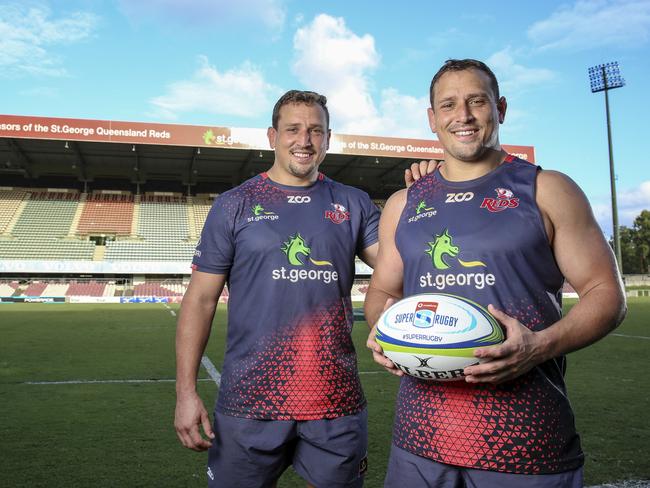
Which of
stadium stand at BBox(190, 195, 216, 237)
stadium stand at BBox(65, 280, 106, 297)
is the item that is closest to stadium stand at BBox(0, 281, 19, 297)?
stadium stand at BBox(65, 280, 106, 297)

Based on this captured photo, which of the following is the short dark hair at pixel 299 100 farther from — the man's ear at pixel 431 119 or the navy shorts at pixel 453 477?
the navy shorts at pixel 453 477

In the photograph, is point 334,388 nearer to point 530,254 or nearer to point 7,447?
point 530,254

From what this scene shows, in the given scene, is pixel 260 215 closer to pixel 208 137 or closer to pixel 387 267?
pixel 387 267

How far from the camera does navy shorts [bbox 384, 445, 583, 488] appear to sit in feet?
5.99

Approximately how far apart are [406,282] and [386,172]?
122 ft

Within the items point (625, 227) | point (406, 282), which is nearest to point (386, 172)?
point (406, 282)

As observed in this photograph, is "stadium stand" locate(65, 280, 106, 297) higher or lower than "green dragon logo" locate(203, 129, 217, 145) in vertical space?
lower

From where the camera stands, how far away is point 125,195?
39.8 m

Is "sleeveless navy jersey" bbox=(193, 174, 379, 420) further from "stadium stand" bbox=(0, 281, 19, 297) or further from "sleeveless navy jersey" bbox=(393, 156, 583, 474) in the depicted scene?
"stadium stand" bbox=(0, 281, 19, 297)

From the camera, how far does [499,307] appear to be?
6.38 ft

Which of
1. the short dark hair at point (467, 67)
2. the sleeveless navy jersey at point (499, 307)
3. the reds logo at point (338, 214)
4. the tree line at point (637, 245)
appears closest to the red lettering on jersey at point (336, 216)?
the reds logo at point (338, 214)

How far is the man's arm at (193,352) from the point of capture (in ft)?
8.19

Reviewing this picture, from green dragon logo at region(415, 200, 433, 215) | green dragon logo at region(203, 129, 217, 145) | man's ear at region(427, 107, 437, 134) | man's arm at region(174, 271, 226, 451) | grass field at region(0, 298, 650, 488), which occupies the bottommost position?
grass field at region(0, 298, 650, 488)

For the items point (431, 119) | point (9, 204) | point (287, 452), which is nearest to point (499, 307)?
point (431, 119)
